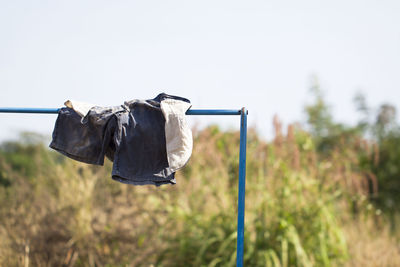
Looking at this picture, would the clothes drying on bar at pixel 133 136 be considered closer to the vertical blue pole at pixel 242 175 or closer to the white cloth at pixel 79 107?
the white cloth at pixel 79 107

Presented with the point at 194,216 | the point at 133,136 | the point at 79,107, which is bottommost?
the point at 194,216

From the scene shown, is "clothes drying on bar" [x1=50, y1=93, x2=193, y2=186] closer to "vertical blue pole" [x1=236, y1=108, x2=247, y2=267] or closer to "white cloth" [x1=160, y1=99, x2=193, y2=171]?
"white cloth" [x1=160, y1=99, x2=193, y2=171]

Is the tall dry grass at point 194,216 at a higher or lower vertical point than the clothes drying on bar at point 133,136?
lower

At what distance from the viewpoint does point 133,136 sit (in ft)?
6.40

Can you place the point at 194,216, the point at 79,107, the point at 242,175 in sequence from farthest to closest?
the point at 194,216 < the point at 79,107 < the point at 242,175

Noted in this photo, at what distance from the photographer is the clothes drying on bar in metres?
1.91

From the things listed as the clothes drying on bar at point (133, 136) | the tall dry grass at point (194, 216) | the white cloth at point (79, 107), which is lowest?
the tall dry grass at point (194, 216)

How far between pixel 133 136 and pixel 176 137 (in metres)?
0.20

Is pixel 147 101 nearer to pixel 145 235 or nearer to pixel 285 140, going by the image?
pixel 145 235

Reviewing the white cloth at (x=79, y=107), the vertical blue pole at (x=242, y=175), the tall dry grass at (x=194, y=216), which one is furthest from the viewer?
the tall dry grass at (x=194, y=216)

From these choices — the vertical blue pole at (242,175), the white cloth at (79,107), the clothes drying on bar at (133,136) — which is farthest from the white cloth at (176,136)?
the white cloth at (79,107)

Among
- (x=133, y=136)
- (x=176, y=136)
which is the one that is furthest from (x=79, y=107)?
(x=176, y=136)

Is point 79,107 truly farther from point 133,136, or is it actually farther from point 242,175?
point 242,175

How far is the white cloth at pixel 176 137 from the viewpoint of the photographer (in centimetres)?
191
